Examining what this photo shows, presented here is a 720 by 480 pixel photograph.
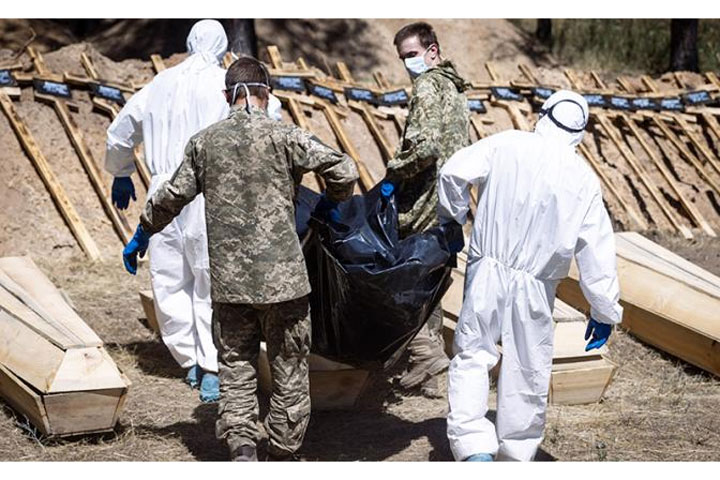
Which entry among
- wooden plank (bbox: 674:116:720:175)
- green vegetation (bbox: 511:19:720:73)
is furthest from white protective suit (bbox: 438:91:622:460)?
green vegetation (bbox: 511:19:720:73)

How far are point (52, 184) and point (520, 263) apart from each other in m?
5.27

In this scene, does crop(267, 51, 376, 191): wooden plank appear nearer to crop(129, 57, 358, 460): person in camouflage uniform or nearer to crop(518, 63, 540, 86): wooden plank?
crop(518, 63, 540, 86): wooden plank

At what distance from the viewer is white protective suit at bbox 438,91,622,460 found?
4.79m

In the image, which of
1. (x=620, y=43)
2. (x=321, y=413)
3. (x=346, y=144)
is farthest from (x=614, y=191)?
(x=620, y=43)

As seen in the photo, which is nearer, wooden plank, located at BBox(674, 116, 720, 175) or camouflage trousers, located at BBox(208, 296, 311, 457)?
camouflage trousers, located at BBox(208, 296, 311, 457)

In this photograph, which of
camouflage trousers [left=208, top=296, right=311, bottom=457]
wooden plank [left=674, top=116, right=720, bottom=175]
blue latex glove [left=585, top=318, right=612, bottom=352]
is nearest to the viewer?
Answer: camouflage trousers [left=208, top=296, right=311, bottom=457]

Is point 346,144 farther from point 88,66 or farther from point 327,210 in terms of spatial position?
point 327,210

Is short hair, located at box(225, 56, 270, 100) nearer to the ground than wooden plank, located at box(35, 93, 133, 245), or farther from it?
farther from it

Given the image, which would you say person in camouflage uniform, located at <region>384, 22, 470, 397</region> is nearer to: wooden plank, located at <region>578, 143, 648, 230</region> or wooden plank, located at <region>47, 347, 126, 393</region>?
wooden plank, located at <region>47, 347, 126, 393</region>

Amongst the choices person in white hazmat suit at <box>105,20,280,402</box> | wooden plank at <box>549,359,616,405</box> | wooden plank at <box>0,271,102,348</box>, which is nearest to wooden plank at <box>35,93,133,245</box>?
wooden plank at <box>0,271,102,348</box>

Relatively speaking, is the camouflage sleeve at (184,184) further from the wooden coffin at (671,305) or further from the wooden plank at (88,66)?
the wooden plank at (88,66)

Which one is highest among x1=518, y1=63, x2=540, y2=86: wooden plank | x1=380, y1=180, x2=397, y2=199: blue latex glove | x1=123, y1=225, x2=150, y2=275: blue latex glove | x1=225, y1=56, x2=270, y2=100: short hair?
x1=225, y1=56, x2=270, y2=100: short hair

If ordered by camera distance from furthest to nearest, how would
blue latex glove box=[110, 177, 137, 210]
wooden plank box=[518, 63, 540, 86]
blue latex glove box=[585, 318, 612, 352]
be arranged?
wooden plank box=[518, 63, 540, 86]
blue latex glove box=[110, 177, 137, 210]
blue latex glove box=[585, 318, 612, 352]

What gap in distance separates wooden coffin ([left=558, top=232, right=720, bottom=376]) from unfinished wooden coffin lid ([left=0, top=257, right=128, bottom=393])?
3357mm
